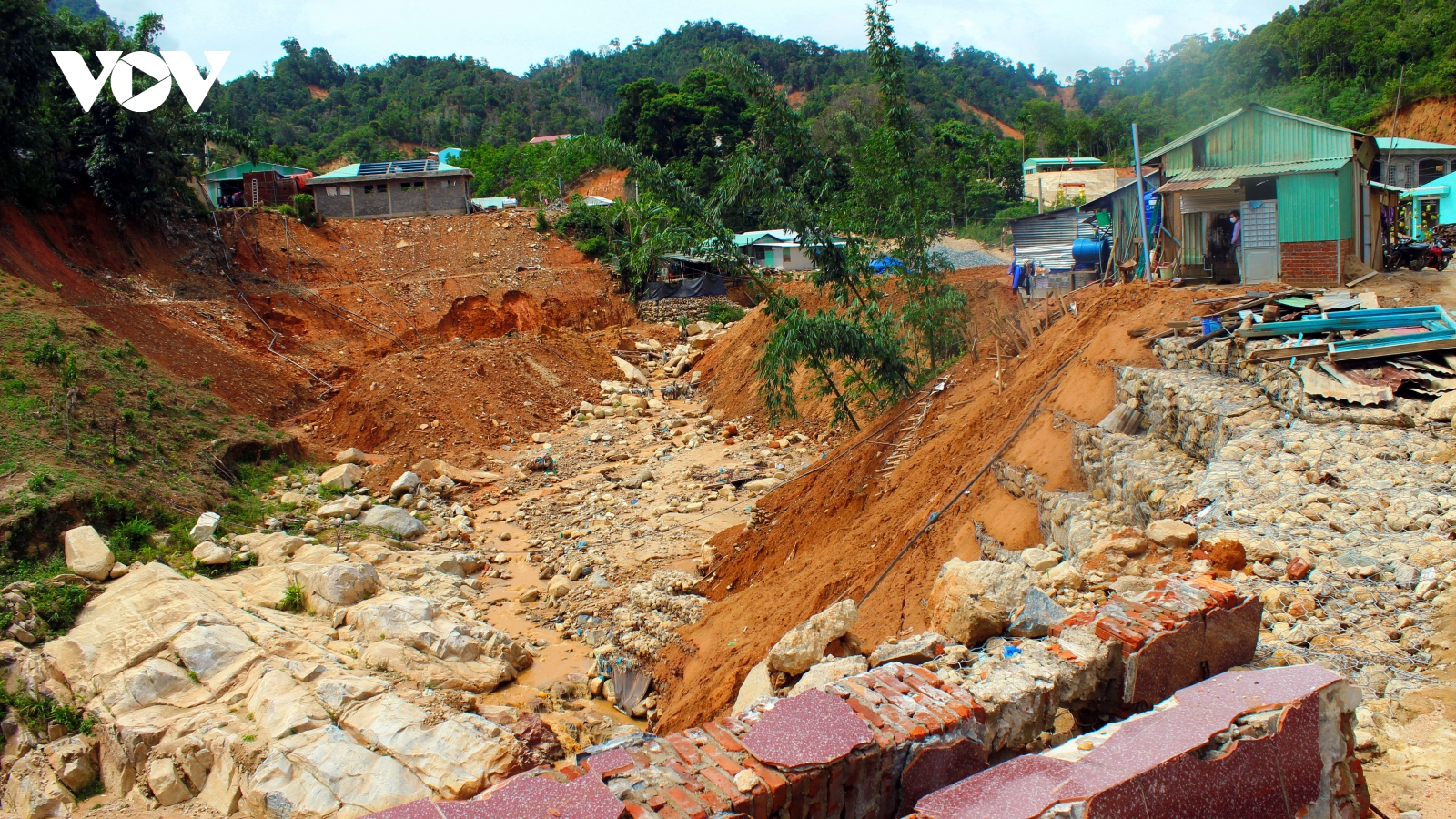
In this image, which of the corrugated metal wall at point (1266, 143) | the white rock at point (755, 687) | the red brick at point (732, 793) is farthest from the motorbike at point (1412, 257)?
the red brick at point (732, 793)

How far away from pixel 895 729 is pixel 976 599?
4.04 ft

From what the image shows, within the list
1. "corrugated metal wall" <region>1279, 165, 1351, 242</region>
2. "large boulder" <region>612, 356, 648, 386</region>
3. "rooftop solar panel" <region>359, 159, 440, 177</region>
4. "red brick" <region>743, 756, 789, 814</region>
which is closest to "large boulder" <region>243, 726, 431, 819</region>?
"red brick" <region>743, 756, 789, 814</region>

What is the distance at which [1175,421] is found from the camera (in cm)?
743

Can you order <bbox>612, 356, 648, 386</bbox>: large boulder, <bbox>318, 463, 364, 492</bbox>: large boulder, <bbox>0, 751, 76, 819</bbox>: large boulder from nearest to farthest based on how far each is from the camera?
<bbox>0, 751, 76, 819</bbox>: large boulder, <bbox>318, 463, 364, 492</bbox>: large boulder, <bbox>612, 356, 648, 386</bbox>: large boulder

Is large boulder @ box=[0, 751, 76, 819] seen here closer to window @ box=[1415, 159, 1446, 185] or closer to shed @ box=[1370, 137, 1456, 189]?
shed @ box=[1370, 137, 1456, 189]

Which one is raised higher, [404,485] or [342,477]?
[342,477]

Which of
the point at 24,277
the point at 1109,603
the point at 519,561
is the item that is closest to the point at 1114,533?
the point at 1109,603

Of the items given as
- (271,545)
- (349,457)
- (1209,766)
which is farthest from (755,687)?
(349,457)

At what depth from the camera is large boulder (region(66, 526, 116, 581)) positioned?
8.01m

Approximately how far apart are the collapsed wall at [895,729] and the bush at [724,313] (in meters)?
20.8

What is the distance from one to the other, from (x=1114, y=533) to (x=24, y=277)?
18.5m

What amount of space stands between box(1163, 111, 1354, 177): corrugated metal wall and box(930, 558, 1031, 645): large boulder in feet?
34.2

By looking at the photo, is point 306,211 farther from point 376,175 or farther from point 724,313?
point 724,313

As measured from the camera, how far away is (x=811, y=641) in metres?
5.12
